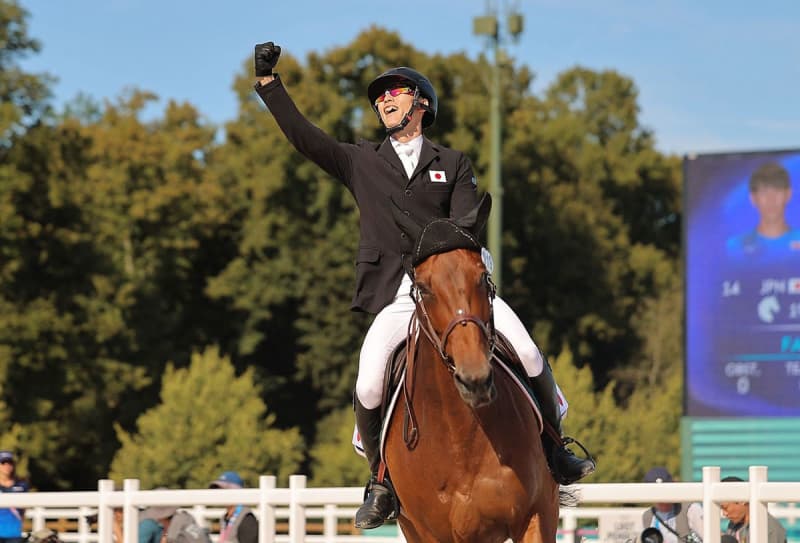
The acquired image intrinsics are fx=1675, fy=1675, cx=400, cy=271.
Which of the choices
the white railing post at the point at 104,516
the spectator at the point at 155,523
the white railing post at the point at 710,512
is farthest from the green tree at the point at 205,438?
the white railing post at the point at 710,512

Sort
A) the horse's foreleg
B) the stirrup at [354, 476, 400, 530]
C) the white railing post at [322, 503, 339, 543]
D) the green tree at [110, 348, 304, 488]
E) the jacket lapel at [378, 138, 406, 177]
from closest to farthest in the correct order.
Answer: the horse's foreleg < the stirrup at [354, 476, 400, 530] < the jacket lapel at [378, 138, 406, 177] < the white railing post at [322, 503, 339, 543] < the green tree at [110, 348, 304, 488]

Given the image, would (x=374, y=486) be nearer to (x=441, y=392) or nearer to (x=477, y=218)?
(x=441, y=392)

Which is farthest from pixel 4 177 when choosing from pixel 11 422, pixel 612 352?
pixel 612 352

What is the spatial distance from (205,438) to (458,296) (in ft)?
97.1

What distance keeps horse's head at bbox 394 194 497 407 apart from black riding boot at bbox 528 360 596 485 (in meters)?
1.19

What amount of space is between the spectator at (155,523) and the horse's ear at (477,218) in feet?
22.0

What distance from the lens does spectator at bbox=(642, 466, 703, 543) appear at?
37.8ft

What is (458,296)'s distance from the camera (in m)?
7.13

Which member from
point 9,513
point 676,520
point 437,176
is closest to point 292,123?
point 437,176

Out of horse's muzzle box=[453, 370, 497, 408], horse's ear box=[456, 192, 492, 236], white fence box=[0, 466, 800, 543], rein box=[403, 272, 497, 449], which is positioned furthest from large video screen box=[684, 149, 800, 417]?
horse's muzzle box=[453, 370, 497, 408]

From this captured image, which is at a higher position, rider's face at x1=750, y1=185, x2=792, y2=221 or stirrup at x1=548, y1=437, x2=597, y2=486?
rider's face at x1=750, y1=185, x2=792, y2=221

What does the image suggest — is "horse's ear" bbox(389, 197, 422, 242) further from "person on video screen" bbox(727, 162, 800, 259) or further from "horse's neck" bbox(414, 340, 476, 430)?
"person on video screen" bbox(727, 162, 800, 259)

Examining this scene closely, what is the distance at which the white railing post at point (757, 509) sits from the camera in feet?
31.6

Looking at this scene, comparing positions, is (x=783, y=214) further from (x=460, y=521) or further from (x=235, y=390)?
(x=460, y=521)
